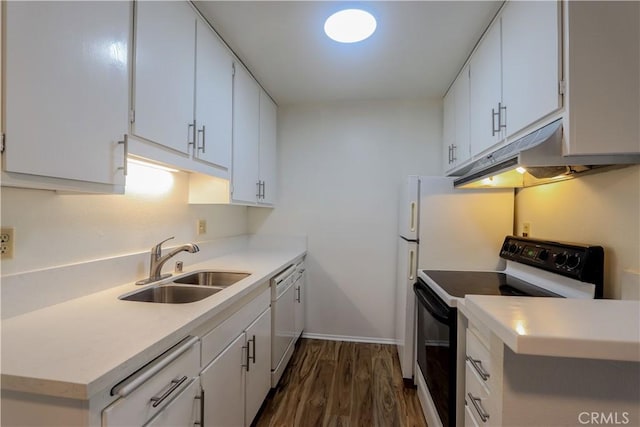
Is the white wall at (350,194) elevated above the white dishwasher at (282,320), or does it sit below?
above

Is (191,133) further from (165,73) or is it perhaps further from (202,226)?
(202,226)

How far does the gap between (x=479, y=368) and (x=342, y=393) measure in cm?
131

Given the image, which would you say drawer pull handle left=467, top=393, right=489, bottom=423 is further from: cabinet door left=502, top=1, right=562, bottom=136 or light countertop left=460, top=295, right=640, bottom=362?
cabinet door left=502, top=1, right=562, bottom=136

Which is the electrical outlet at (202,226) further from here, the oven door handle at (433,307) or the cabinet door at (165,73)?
the oven door handle at (433,307)

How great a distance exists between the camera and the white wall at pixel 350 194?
280cm

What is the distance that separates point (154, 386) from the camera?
0.82 metres

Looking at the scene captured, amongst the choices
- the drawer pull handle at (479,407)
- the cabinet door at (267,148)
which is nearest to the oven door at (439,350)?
the drawer pull handle at (479,407)

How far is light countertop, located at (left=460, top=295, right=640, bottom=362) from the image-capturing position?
1.88ft

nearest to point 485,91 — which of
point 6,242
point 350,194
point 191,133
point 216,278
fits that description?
→ point 350,194

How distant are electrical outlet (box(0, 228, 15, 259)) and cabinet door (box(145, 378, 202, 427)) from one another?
77 cm

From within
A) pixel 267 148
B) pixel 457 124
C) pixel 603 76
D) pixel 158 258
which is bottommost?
pixel 158 258

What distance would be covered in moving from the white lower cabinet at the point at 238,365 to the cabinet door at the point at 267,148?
1145 millimetres

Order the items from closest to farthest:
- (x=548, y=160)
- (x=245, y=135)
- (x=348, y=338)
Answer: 1. (x=548, y=160)
2. (x=245, y=135)
3. (x=348, y=338)

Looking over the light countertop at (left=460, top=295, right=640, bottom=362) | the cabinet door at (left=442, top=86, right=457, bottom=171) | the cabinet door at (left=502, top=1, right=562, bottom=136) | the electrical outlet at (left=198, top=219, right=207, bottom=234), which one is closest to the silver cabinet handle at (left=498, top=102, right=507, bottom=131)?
the cabinet door at (left=502, top=1, right=562, bottom=136)
